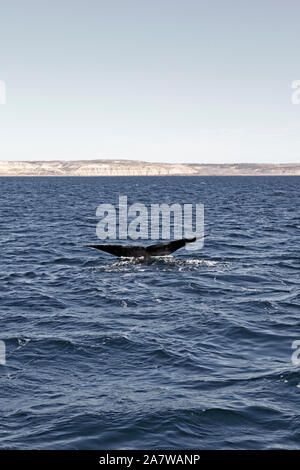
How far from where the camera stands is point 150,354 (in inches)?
648

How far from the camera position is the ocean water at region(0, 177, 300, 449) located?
1184 cm

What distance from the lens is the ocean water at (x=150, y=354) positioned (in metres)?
11.8

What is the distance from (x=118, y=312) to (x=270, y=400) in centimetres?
926

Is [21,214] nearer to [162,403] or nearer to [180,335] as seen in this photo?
[180,335]

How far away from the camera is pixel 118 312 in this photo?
21344mm

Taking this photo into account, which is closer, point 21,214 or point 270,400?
point 270,400
